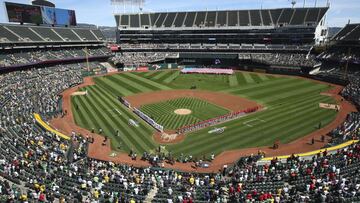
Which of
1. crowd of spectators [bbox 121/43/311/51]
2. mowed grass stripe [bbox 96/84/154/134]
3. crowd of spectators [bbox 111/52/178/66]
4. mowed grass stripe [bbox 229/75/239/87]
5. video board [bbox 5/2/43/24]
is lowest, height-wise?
mowed grass stripe [bbox 96/84/154/134]

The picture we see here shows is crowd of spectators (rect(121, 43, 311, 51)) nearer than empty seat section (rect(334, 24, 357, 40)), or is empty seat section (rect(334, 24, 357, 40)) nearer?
empty seat section (rect(334, 24, 357, 40))

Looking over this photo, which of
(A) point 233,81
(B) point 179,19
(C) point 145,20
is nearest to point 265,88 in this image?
(A) point 233,81

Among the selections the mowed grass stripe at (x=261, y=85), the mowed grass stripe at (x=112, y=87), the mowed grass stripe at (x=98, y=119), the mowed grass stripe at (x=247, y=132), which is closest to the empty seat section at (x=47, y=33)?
the mowed grass stripe at (x=112, y=87)

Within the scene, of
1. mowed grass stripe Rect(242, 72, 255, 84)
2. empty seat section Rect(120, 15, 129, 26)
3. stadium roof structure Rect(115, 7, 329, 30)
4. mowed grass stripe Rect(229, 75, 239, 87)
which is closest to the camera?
mowed grass stripe Rect(229, 75, 239, 87)

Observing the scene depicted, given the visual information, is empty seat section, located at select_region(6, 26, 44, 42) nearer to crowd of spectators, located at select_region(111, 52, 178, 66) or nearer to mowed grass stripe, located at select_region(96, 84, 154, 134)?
crowd of spectators, located at select_region(111, 52, 178, 66)

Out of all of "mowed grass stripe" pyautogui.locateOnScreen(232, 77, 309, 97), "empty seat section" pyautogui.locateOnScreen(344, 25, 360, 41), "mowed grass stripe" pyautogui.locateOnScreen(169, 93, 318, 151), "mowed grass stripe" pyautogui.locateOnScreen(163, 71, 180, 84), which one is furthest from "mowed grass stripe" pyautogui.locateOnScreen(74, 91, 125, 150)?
"empty seat section" pyautogui.locateOnScreen(344, 25, 360, 41)

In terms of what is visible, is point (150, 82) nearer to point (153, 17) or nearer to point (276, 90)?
point (276, 90)

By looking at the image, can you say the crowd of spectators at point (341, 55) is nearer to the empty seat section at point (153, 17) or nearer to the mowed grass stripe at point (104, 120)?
the mowed grass stripe at point (104, 120)
